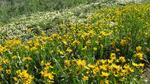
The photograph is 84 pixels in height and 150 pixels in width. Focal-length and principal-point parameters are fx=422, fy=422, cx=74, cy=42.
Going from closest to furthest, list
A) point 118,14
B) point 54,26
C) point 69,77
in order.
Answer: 1. point 69,77
2. point 118,14
3. point 54,26

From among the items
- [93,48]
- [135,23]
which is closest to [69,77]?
[93,48]

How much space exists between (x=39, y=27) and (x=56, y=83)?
26.0 feet

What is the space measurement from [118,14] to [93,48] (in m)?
4.15

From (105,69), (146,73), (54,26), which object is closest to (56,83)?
(105,69)

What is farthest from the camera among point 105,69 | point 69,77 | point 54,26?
point 54,26

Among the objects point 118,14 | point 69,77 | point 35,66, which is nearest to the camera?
point 69,77

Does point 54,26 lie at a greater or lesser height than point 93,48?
lesser

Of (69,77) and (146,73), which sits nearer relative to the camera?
(69,77)

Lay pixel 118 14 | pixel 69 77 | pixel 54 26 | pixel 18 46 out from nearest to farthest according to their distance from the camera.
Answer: pixel 69 77
pixel 18 46
pixel 118 14
pixel 54 26

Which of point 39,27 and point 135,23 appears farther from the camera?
point 39,27

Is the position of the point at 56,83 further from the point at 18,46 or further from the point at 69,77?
the point at 18,46

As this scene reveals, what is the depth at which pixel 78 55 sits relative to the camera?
23.2 feet

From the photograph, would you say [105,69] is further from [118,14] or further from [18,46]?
[118,14]

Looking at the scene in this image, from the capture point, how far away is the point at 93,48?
290 inches
